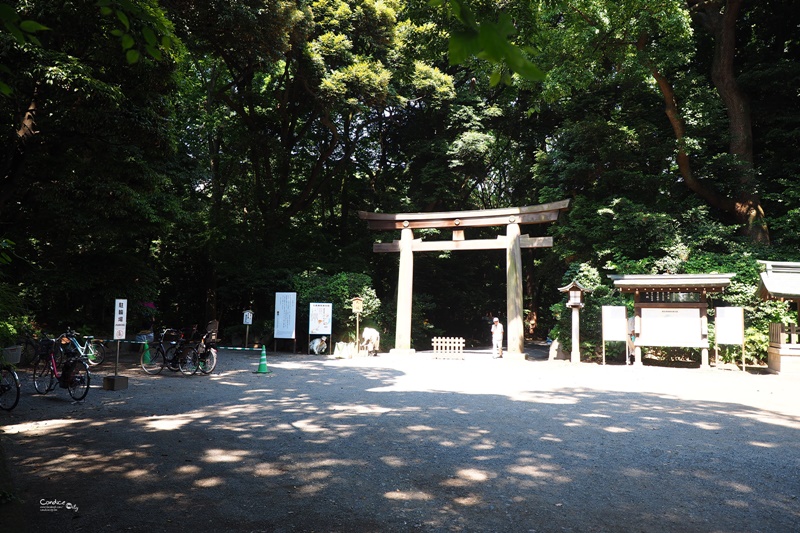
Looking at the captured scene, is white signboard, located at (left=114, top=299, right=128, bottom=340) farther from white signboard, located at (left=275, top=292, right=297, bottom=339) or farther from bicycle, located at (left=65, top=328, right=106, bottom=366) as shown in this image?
white signboard, located at (left=275, top=292, right=297, bottom=339)

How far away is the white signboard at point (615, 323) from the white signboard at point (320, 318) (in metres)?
8.37

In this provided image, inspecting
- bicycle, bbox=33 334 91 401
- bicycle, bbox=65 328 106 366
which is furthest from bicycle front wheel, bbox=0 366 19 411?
bicycle, bbox=65 328 106 366

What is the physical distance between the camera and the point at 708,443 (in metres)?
5.45

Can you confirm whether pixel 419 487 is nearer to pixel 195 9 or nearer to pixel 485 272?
pixel 195 9

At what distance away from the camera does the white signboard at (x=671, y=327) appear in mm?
13195

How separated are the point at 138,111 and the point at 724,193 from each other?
665 inches

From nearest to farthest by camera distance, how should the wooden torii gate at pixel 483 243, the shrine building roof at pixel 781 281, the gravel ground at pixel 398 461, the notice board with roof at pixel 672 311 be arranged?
the gravel ground at pixel 398 461
the shrine building roof at pixel 781 281
the notice board with roof at pixel 672 311
the wooden torii gate at pixel 483 243

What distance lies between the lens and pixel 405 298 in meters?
16.9

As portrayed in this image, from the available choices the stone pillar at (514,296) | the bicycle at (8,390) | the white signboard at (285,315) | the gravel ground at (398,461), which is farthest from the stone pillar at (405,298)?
the bicycle at (8,390)

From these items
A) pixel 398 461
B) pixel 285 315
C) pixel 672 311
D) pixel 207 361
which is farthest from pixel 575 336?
pixel 398 461

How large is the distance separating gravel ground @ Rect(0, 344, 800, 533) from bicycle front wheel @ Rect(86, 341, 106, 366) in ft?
13.3

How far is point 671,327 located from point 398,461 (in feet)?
37.4

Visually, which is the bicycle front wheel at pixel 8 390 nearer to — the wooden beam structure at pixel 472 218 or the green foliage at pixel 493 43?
the green foliage at pixel 493 43

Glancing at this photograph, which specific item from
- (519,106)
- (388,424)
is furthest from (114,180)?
(519,106)
